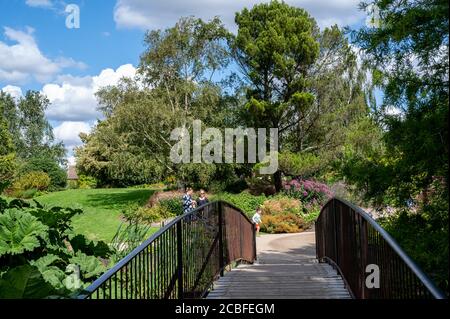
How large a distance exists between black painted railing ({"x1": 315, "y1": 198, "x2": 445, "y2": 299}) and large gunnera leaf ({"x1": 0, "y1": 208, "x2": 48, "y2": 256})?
3024mm

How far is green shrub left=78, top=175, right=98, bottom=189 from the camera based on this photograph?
52.3m

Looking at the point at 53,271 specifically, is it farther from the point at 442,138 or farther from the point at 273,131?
the point at 273,131

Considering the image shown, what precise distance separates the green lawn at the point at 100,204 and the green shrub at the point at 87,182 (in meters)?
13.4

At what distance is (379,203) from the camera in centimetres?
553

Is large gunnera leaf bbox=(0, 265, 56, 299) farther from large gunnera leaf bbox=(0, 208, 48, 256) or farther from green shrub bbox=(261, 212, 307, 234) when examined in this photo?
green shrub bbox=(261, 212, 307, 234)

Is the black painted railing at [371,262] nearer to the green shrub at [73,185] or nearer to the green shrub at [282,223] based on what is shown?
the green shrub at [282,223]

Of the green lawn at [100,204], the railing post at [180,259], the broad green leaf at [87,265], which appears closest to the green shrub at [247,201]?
the green lawn at [100,204]

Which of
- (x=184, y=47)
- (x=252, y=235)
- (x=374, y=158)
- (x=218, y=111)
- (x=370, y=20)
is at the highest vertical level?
(x=184, y=47)

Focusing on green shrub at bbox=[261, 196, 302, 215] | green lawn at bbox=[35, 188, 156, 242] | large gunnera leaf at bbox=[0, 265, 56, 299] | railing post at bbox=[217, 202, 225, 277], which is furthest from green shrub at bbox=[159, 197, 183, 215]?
large gunnera leaf at bbox=[0, 265, 56, 299]

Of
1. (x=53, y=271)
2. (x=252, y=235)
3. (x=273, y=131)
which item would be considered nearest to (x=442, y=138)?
(x=53, y=271)

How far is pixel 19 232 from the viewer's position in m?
5.41

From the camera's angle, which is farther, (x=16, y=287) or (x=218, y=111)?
(x=218, y=111)

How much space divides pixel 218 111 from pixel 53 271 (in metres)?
27.0
